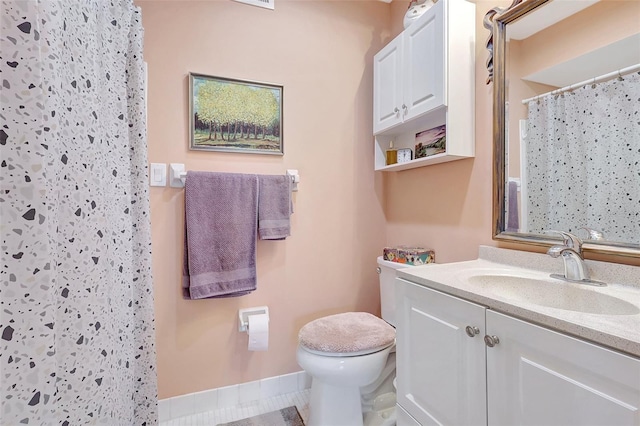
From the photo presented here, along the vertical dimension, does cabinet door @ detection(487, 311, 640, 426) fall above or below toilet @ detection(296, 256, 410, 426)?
above

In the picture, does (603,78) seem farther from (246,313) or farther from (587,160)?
(246,313)

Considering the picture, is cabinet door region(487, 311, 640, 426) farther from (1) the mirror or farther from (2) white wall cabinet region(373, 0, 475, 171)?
(2) white wall cabinet region(373, 0, 475, 171)

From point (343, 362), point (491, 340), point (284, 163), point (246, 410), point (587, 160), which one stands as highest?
point (284, 163)

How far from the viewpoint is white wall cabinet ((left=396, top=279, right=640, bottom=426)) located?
1.91 ft

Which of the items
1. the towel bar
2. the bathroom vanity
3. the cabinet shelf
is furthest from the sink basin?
the towel bar

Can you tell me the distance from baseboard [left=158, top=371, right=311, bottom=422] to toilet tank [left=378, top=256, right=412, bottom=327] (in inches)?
25.9

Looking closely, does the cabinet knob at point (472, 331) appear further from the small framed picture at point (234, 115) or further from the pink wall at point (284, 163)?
the small framed picture at point (234, 115)

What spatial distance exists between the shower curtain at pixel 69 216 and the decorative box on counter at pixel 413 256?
1249mm

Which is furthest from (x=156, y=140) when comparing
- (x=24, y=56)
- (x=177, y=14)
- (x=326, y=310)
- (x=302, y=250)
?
(x=326, y=310)

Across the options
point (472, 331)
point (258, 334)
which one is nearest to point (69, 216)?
point (472, 331)

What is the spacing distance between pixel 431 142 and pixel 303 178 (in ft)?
2.51

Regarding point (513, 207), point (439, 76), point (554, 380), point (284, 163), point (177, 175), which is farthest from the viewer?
point (284, 163)

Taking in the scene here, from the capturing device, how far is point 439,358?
3.07ft

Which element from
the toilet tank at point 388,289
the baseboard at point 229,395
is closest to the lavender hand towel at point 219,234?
the baseboard at point 229,395
